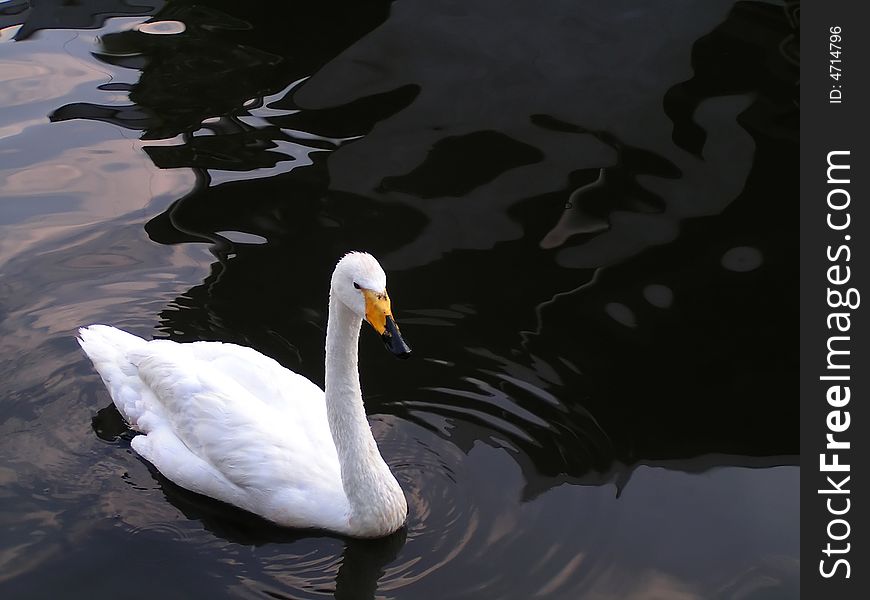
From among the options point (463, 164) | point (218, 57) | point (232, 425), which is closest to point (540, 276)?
point (463, 164)

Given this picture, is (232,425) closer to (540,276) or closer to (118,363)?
(118,363)

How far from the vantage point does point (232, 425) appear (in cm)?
642

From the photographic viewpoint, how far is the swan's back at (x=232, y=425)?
6.18 metres

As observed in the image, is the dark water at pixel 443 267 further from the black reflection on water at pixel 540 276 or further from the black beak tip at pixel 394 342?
the black beak tip at pixel 394 342

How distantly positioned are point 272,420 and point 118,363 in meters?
1.24

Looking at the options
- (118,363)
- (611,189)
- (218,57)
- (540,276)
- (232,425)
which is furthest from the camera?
(218,57)

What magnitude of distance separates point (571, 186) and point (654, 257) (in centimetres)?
105

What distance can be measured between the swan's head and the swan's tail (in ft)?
6.11

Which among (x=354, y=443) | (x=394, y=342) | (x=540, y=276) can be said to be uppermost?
(x=394, y=342)

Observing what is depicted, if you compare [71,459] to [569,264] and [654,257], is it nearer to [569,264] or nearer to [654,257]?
[569,264]

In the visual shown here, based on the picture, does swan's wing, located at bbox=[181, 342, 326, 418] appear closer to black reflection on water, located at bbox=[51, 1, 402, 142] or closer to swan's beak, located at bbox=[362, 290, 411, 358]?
swan's beak, located at bbox=[362, 290, 411, 358]

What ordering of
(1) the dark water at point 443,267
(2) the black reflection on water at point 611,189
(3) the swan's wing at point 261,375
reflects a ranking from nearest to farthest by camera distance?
(1) the dark water at point 443,267 < (3) the swan's wing at point 261,375 < (2) the black reflection on water at point 611,189

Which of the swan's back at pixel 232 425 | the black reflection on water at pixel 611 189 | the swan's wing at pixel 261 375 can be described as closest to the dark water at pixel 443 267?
the black reflection on water at pixel 611 189

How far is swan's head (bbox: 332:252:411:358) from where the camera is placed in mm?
5625
